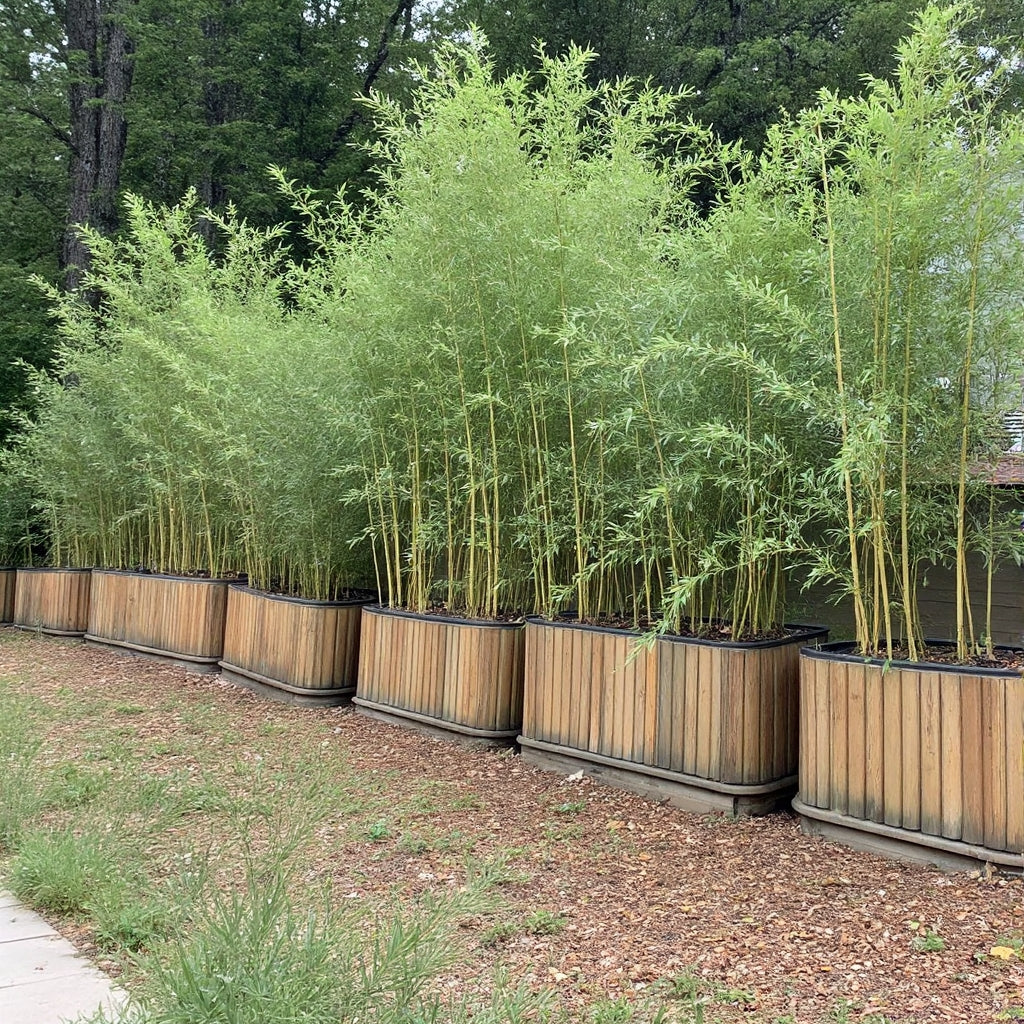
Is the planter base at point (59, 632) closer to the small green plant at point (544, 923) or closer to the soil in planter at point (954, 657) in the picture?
the small green plant at point (544, 923)

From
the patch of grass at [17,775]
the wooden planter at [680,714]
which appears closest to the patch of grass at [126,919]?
the patch of grass at [17,775]

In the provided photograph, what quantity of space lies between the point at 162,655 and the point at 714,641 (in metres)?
4.85

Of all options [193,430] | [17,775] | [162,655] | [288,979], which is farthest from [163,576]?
[288,979]

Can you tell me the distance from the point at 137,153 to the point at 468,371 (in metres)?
10.0

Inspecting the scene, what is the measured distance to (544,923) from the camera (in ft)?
7.72

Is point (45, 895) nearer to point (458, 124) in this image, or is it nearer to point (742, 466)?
point (742, 466)

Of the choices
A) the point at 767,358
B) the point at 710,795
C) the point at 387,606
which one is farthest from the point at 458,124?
the point at 710,795

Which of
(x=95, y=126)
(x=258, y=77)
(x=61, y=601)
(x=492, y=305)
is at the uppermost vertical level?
(x=258, y=77)

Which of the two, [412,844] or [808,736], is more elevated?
[808,736]

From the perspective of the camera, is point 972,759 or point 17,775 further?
point 17,775

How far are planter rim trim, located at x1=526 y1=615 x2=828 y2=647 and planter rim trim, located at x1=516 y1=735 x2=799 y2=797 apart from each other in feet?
1.59

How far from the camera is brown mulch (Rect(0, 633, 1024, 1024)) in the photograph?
1996mm

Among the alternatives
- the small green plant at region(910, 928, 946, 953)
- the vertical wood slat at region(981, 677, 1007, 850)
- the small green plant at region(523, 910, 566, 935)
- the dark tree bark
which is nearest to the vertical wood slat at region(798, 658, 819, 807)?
the vertical wood slat at region(981, 677, 1007, 850)

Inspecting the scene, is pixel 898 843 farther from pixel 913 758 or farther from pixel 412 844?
pixel 412 844
